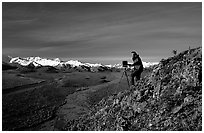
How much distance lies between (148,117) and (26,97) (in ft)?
65.5

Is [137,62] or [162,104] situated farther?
[137,62]

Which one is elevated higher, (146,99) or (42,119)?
(146,99)

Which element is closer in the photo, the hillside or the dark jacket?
the hillside

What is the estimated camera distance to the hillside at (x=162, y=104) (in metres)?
14.4

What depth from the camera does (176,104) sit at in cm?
1539

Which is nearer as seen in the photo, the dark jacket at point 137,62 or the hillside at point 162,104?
the hillside at point 162,104

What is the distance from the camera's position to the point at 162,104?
15.8 meters

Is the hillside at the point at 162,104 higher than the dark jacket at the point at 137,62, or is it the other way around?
the dark jacket at the point at 137,62

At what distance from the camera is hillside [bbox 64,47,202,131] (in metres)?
14.4

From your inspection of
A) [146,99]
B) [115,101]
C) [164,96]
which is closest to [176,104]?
[164,96]

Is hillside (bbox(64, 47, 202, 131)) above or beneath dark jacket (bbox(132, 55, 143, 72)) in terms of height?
beneath

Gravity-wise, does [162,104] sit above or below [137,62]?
below

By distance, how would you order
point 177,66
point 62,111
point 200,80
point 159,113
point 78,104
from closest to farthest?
point 159,113, point 200,80, point 177,66, point 62,111, point 78,104

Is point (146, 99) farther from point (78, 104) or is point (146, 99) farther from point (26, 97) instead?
point (26, 97)
